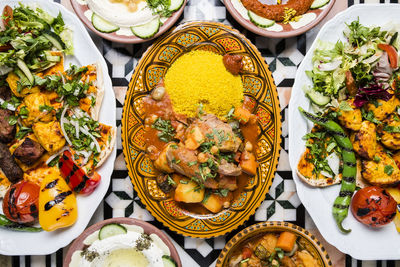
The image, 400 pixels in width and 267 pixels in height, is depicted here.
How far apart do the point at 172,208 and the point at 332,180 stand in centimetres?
153

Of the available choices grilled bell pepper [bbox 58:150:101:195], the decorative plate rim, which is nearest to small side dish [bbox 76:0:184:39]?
the decorative plate rim

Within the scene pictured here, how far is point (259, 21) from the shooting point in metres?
3.29

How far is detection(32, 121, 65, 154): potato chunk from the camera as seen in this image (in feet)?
10.2

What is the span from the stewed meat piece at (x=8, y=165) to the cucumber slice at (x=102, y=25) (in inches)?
54.8

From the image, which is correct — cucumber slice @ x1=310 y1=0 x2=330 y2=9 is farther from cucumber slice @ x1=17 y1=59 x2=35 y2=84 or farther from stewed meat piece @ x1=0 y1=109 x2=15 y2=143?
stewed meat piece @ x1=0 y1=109 x2=15 y2=143

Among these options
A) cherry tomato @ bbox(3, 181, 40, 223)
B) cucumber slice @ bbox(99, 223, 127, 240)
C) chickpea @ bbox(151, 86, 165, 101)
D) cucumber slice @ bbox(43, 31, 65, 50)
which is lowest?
cucumber slice @ bbox(99, 223, 127, 240)

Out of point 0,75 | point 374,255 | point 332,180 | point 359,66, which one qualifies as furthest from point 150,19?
point 374,255

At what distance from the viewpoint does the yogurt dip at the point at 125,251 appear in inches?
123

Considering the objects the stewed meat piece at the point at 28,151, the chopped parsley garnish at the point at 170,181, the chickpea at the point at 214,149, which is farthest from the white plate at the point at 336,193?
the stewed meat piece at the point at 28,151

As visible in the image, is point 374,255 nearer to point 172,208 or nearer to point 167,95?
point 172,208

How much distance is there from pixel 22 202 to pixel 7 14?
170 centimetres

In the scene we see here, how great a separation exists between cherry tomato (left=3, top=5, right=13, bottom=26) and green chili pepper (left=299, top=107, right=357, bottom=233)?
278 centimetres

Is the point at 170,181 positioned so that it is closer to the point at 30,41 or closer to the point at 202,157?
the point at 202,157

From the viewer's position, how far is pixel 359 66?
3234 millimetres
